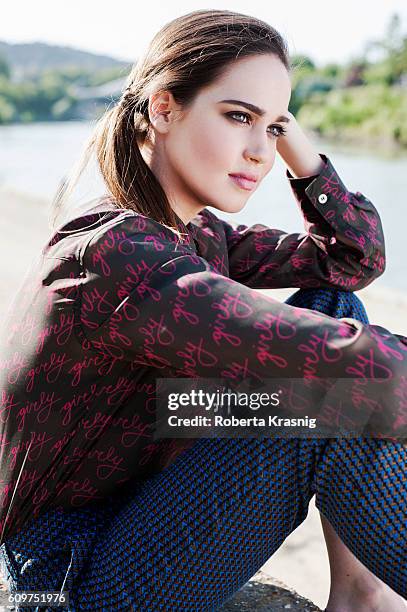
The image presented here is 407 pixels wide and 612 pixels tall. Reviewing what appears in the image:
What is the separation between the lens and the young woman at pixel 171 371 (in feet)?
3.92

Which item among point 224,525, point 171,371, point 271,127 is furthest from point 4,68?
point 224,525

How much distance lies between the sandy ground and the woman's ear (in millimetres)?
330

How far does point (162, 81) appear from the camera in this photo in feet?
5.04

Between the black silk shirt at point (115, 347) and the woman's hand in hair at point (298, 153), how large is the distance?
0.62 meters

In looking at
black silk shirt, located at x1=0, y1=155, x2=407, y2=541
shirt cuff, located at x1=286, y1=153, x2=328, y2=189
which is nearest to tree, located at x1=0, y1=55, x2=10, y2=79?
shirt cuff, located at x1=286, y1=153, x2=328, y2=189

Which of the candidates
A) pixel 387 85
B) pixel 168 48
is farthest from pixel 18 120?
pixel 168 48

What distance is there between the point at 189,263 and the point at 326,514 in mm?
469

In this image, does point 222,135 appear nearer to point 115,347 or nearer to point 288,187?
point 115,347

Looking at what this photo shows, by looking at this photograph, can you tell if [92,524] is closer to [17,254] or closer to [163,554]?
[163,554]

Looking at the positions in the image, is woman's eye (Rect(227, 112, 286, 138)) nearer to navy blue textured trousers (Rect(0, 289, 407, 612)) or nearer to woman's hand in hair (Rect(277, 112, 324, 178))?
woman's hand in hair (Rect(277, 112, 324, 178))

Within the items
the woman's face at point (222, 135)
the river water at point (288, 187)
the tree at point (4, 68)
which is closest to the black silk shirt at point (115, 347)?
the woman's face at point (222, 135)

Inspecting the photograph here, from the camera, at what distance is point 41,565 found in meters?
1.35

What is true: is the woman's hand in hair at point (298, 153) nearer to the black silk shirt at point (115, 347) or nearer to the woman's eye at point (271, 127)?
the woman's eye at point (271, 127)

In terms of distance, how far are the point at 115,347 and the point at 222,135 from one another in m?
0.47
